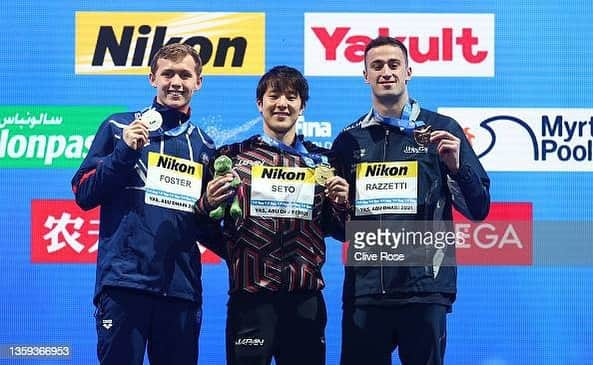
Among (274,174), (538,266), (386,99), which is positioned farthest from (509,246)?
(274,174)

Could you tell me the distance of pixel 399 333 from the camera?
153 inches

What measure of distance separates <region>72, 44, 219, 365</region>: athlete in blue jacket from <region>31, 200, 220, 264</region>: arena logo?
302mm

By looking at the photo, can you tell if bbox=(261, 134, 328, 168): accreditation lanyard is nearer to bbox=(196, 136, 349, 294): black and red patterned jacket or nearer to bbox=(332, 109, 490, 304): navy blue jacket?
bbox=(196, 136, 349, 294): black and red patterned jacket

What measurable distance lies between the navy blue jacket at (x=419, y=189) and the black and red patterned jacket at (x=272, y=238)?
189 millimetres

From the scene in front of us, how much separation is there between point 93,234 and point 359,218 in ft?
3.53

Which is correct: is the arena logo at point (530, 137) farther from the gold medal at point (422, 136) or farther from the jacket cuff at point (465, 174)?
the jacket cuff at point (465, 174)

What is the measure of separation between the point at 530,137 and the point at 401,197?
2.26 ft

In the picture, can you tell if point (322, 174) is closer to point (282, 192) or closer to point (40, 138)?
point (282, 192)

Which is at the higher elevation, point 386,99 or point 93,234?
point 386,99

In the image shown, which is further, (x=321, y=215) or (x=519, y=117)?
(x=519, y=117)

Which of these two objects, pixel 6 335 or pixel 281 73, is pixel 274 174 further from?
pixel 6 335

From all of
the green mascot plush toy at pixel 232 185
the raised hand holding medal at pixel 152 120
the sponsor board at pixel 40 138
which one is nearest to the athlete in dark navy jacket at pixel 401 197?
the green mascot plush toy at pixel 232 185

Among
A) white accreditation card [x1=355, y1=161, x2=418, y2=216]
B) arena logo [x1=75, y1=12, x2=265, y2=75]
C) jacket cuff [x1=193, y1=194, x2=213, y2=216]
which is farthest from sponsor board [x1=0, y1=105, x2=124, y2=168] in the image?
white accreditation card [x1=355, y1=161, x2=418, y2=216]

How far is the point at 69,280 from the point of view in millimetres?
4234
